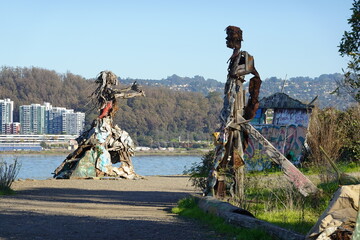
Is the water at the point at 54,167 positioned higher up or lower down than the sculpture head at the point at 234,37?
lower down

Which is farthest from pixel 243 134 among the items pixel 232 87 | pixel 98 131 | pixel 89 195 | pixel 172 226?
pixel 98 131

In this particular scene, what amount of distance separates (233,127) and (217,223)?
3.75 metres

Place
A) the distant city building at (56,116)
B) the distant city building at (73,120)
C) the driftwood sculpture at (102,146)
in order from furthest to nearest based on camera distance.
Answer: the distant city building at (56,116)
the distant city building at (73,120)
the driftwood sculpture at (102,146)

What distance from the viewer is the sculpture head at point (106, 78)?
86.3 feet

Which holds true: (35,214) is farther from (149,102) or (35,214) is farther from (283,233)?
(149,102)

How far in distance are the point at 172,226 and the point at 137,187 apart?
10.9 metres

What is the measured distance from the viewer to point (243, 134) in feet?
49.8

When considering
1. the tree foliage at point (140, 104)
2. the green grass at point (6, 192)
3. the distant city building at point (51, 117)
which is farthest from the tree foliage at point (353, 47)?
the distant city building at point (51, 117)

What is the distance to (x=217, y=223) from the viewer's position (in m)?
11.6

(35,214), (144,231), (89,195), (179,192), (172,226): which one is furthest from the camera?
(179,192)

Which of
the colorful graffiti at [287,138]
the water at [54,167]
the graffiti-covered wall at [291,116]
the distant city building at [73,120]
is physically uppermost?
the graffiti-covered wall at [291,116]

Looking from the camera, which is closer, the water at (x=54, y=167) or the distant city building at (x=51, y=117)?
the water at (x=54, y=167)

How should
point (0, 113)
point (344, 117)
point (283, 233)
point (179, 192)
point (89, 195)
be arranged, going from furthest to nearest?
point (0, 113), point (344, 117), point (179, 192), point (89, 195), point (283, 233)

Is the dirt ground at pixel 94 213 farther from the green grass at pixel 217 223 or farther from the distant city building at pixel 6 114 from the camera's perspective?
the distant city building at pixel 6 114
